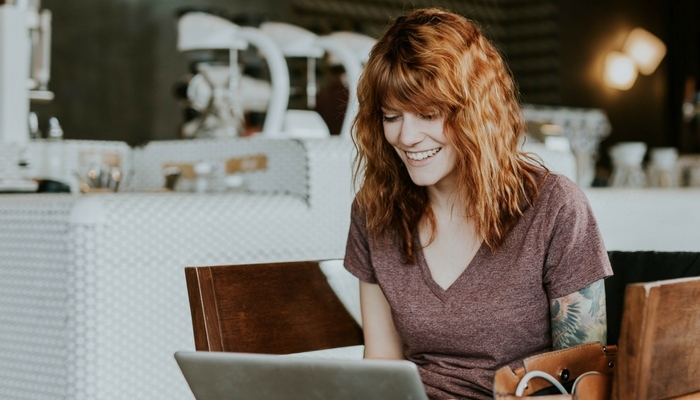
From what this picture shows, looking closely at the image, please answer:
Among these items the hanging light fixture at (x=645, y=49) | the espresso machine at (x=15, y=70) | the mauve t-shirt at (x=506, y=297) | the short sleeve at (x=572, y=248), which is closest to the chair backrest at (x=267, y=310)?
the mauve t-shirt at (x=506, y=297)

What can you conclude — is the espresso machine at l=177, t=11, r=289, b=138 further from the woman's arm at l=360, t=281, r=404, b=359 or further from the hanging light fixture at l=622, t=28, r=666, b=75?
the hanging light fixture at l=622, t=28, r=666, b=75

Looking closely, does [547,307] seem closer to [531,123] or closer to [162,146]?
[162,146]

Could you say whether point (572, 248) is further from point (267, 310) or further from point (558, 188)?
point (267, 310)

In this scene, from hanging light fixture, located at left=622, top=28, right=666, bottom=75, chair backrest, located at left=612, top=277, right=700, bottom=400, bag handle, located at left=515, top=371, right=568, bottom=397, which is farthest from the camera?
hanging light fixture, located at left=622, top=28, right=666, bottom=75

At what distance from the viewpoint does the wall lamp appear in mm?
8078

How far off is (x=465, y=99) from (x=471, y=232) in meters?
0.21

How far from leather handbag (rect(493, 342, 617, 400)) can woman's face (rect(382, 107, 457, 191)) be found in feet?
1.24

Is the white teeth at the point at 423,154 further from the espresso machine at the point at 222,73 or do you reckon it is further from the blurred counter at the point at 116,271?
the espresso machine at the point at 222,73

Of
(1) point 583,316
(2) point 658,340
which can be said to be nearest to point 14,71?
(1) point 583,316

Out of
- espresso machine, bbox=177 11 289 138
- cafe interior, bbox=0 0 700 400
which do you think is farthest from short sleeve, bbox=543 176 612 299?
espresso machine, bbox=177 11 289 138

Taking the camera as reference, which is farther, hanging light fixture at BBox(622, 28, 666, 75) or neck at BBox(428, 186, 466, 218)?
hanging light fixture at BBox(622, 28, 666, 75)

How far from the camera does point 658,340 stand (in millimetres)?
777

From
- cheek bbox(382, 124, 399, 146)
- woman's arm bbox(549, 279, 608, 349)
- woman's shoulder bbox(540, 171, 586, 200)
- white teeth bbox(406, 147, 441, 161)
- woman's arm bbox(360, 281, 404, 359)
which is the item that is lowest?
woman's arm bbox(360, 281, 404, 359)

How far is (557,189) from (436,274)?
22 cm
